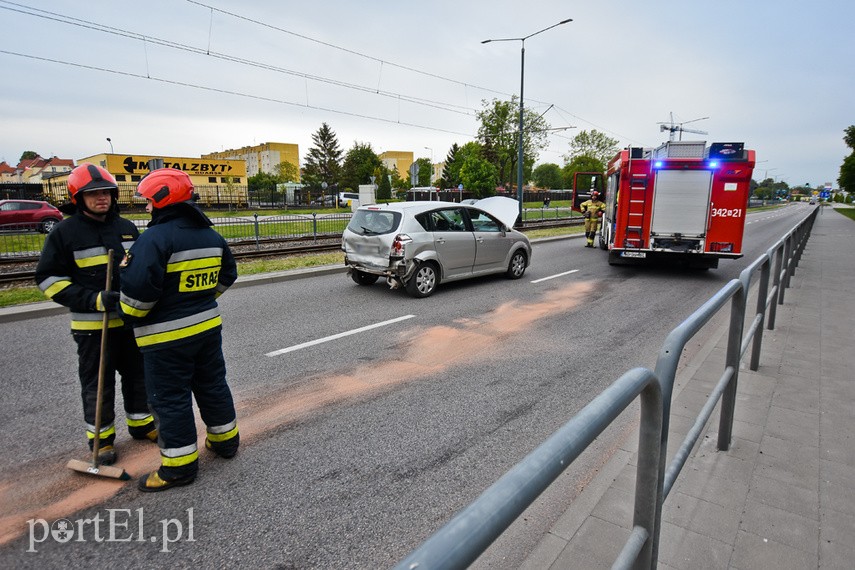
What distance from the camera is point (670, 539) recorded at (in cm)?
248

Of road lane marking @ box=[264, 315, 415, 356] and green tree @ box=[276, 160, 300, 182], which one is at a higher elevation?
green tree @ box=[276, 160, 300, 182]

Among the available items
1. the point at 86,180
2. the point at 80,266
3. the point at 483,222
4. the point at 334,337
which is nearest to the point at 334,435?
the point at 80,266

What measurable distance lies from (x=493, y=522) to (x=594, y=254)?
51.7ft

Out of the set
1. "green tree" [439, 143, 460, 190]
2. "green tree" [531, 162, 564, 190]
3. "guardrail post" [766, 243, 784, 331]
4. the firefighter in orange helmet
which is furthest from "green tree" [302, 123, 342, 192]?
"guardrail post" [766, 243, 784, 331]

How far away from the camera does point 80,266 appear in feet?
11.1

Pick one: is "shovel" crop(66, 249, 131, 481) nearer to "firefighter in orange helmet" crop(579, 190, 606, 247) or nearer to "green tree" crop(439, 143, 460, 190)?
"firefighter in orange helmet" crop(579, 190, 606, 247)

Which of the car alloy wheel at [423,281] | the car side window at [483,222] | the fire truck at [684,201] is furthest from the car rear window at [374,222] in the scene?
the fire truck at [684,201]

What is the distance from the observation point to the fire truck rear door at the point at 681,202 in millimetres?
10805

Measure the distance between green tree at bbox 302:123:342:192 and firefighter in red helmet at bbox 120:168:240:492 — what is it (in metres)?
92.2

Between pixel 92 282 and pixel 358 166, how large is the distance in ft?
299

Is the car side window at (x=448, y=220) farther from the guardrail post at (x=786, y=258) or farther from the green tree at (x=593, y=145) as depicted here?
the green tree at (x=593, y=145)

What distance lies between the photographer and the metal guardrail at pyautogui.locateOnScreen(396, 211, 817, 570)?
825 mm

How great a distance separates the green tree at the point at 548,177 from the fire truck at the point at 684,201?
5349 inches

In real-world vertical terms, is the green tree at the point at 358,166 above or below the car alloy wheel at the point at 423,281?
above
